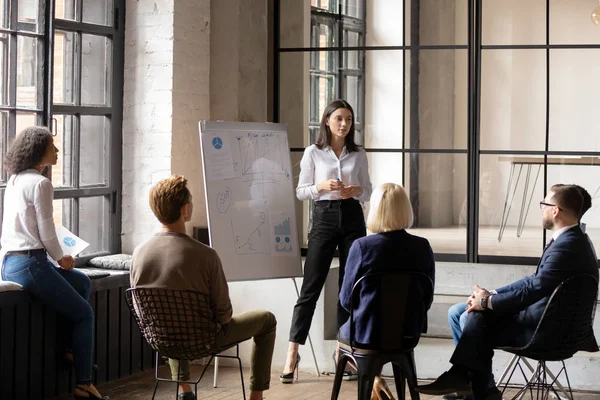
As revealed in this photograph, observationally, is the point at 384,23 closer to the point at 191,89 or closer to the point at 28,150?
the point at 191,89

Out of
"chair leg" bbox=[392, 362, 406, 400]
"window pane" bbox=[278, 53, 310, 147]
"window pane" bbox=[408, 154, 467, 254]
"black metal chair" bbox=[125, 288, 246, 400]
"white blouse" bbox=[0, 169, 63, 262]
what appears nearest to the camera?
"black metal chair" bbox=[125, 288, 246, 400]

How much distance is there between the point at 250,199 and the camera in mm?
5754

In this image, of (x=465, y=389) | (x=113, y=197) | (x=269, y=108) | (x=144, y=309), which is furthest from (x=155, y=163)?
(x=465, y=389)

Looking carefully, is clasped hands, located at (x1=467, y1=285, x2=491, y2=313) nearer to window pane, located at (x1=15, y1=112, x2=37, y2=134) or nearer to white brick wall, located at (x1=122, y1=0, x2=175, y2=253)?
white brick wall, located at (x1=122, y1=0, x2=175, y2=253)

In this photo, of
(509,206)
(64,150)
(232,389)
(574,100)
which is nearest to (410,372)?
(232,389)

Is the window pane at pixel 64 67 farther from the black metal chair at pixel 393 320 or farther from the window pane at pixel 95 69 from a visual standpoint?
the black metal chair at pixel 393 320

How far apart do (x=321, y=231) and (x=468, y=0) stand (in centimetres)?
229

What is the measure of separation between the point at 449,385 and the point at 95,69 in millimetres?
3169

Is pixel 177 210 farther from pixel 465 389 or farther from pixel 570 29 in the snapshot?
pixel 570 29

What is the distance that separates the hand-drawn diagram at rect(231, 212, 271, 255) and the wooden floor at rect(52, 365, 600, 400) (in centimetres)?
82

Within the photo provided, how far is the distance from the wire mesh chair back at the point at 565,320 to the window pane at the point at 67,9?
11.3 feet

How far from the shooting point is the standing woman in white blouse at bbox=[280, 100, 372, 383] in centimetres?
559

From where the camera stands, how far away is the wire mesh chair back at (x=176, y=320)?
4125 millimetres

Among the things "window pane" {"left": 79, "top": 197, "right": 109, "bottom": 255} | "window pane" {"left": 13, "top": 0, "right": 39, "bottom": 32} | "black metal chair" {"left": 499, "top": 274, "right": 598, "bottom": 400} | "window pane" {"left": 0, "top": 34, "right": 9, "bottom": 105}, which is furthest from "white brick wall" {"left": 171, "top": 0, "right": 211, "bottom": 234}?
"black metal chair" {"left": 499, "top": 274, "right": 598, "bottom": 400}
